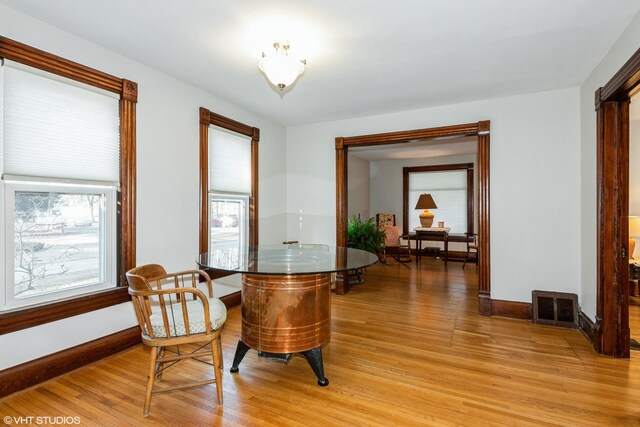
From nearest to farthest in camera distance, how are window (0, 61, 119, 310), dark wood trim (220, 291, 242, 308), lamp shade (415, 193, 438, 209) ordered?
window (0, 61, 119, 310), dark wood trim (220, 291, 242, 308), lamp shade (415, 193, 438, 209)

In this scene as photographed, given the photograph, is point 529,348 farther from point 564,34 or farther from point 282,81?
point 282,81

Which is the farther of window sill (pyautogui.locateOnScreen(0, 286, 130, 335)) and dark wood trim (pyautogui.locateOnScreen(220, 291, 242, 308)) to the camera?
dark wood trim (pyautogui.locateOnScreen(220, 291, 242, 308))

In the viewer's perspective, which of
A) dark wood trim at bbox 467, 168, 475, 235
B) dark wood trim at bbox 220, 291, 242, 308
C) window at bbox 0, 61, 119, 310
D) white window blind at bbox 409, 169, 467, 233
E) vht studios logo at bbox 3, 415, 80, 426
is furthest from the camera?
white window blind at bbox 409, 169, 467, 233

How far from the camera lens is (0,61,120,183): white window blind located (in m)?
2.15

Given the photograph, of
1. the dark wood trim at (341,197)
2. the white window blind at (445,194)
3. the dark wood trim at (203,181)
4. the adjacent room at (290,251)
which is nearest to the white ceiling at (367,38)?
the adjacent room at (290,251)

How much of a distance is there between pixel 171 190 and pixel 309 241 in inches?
89.7

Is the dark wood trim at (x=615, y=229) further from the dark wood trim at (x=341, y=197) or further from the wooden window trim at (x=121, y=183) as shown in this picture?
the wooden window trim at (x=121, y=183)

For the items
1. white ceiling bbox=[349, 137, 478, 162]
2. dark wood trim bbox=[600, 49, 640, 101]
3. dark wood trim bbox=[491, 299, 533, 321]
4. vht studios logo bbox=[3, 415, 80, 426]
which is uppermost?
white ceiling bbox=[349, 137, 478, 162]

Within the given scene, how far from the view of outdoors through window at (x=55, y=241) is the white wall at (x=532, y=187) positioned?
12.6 ft

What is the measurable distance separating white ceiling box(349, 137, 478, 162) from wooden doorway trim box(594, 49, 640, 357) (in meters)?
3.23

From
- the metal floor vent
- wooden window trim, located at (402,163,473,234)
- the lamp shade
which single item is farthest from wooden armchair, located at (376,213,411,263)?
the metal floor vent

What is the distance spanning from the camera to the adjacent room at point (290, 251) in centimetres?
Result: 206

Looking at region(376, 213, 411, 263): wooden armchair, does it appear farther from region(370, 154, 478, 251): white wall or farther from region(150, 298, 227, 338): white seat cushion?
region(150, 298, 227, 338): white seat cushion

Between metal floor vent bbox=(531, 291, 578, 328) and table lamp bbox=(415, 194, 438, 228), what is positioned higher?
table lamp bbox=(415, 194, 438, 228)
